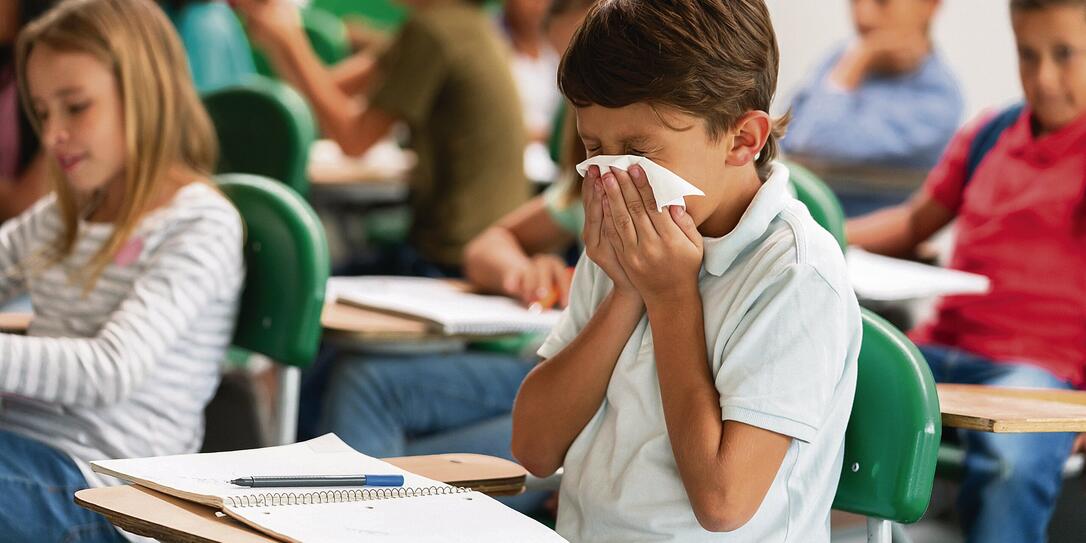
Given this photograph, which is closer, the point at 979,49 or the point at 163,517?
the point at 163,517

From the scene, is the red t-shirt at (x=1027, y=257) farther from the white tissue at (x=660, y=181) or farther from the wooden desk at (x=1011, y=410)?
the white tissue at (x=660, y=181)

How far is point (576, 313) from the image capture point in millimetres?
1355

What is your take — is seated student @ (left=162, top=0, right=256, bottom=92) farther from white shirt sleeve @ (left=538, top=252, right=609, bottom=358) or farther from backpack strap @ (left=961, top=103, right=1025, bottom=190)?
white shirt sleeve @ (left=538, top=252, right=609, bottom=358)

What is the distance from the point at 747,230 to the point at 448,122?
6.94ft

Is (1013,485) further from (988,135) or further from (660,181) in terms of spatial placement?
(660,181)

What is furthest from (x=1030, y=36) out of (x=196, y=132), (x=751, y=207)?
(x=196, y=132)

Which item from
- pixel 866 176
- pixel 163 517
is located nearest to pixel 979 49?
pixel 866 176

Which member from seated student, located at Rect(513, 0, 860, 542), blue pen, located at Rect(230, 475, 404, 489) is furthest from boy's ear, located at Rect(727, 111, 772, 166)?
blue pen, located at Rect(230, 475, 404, 489)

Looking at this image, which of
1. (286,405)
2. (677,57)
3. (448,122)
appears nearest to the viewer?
(677,57)

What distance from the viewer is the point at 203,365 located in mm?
1750

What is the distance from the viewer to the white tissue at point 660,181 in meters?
1.15

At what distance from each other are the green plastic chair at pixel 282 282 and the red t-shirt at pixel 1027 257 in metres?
1.12

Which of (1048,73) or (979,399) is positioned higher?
(1048,73)

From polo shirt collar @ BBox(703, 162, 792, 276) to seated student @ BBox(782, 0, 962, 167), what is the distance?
240 centimetres
